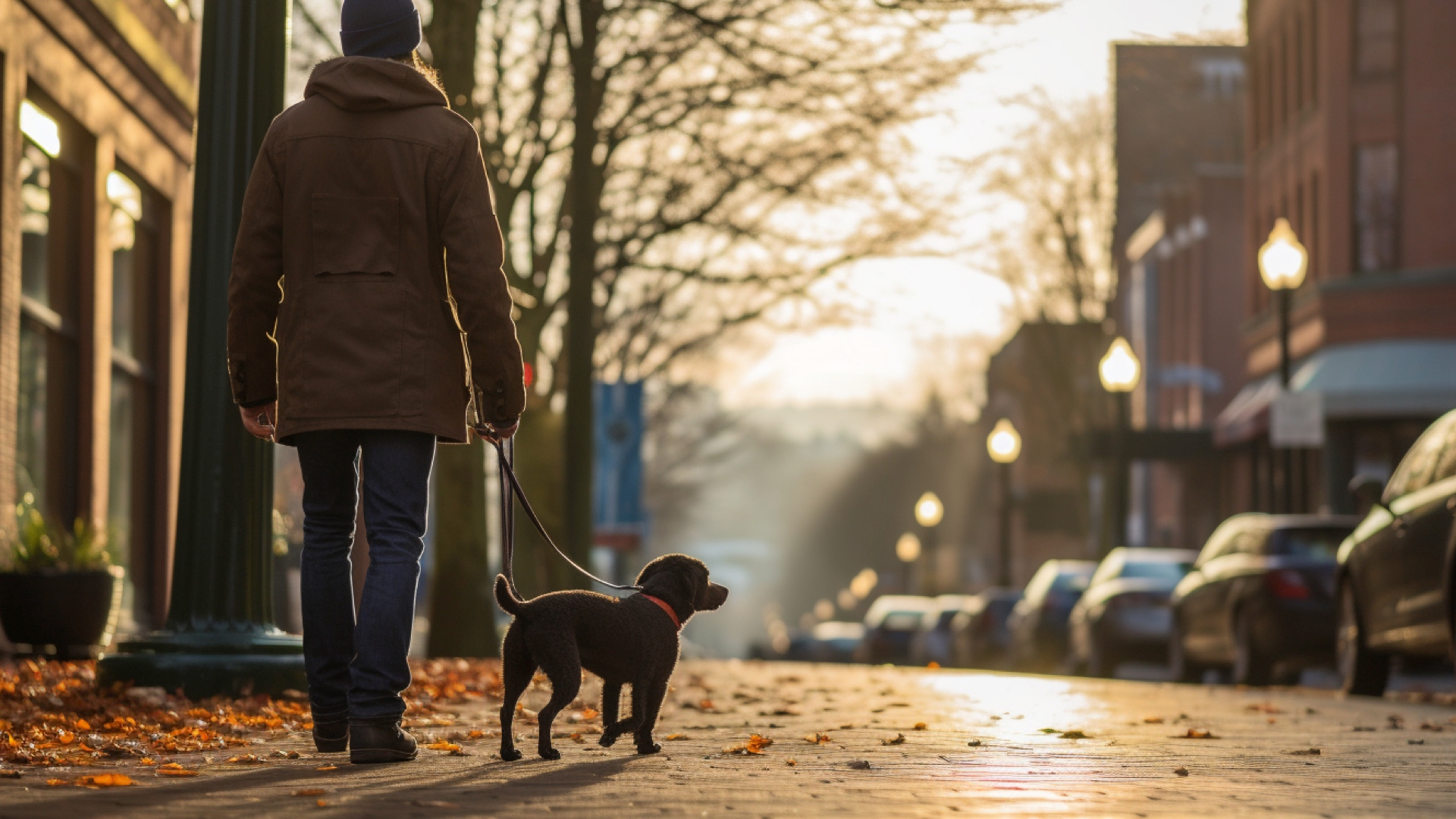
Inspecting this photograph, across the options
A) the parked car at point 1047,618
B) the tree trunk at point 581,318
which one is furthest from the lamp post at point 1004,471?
the tree trunk at point 581,318

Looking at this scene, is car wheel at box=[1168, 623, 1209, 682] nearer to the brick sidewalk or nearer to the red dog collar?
the brick sidewalk

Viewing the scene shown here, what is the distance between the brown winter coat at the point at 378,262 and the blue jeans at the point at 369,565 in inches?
5.0

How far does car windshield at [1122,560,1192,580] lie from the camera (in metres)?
20.4

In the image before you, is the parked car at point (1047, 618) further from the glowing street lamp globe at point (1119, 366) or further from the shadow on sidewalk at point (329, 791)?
the shadow on sidewalk at point (329, 791)

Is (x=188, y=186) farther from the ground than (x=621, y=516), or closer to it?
farther from the ground

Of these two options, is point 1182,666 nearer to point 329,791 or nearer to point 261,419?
point 261,419

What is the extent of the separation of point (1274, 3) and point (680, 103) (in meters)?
22.8

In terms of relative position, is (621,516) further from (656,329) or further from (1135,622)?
(1135,622)

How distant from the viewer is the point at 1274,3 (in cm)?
3925

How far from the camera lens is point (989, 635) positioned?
88.1 ft

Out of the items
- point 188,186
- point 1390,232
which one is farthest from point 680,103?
point 1390,232

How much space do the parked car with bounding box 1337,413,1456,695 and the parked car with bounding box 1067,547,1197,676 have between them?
5772 mm

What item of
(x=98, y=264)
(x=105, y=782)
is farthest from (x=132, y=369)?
(x=105, y=782)

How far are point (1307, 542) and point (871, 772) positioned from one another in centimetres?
1032
